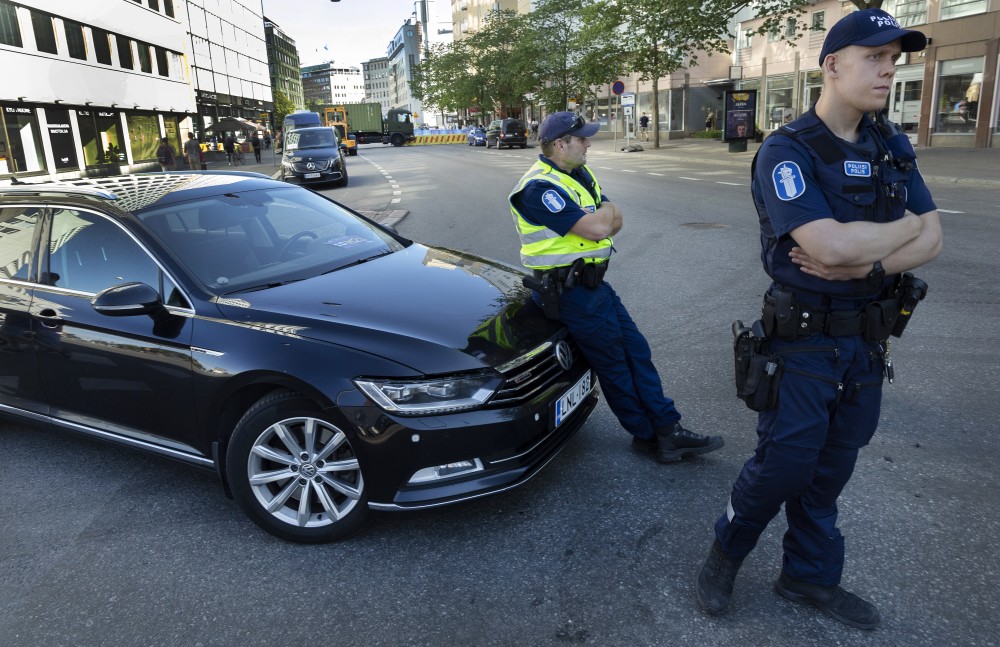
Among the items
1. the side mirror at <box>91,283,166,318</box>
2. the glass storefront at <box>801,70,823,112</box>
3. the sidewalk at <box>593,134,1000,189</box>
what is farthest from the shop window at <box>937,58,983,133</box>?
the side mirror at <box>91,283,166,318</box>

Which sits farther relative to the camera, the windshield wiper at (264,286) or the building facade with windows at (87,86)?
the building facade with windows at (87,86)

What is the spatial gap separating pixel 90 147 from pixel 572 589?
39527 millimetres

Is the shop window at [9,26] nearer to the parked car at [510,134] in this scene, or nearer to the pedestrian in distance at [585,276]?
the parked car at [510,134]

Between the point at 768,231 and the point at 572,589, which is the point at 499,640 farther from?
the point at 768,231

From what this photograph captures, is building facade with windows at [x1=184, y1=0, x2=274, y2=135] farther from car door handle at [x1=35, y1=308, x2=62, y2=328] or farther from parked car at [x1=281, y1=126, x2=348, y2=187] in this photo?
car door handle at [x1=35, y1=308, x2=62, y2=328]

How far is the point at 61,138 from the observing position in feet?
107

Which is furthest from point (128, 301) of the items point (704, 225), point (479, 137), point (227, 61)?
point (227, 61)

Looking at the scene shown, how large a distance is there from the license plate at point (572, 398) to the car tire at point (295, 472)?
35.9 inches

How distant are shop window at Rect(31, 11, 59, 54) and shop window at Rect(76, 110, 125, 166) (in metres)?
3.25

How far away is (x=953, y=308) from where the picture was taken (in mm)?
6191

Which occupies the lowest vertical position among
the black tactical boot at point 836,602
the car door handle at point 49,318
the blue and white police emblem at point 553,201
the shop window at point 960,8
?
the black tactical boot at point 836,602

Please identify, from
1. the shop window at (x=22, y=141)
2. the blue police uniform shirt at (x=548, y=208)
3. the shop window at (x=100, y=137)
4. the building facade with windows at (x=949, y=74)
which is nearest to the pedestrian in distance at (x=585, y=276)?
the blue police uniform shirt at (x=548, y=208)

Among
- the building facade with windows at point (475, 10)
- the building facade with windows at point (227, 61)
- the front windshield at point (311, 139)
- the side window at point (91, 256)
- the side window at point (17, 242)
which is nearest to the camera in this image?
→ the side window at point (91, 256)

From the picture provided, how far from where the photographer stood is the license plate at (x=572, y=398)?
10.8 feet
